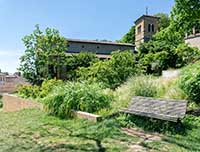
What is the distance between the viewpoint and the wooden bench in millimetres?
6527

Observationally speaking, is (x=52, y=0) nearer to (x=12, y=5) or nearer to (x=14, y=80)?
(x=12, y=5)

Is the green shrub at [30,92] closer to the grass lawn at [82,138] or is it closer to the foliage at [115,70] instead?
the foliage at [115,70]

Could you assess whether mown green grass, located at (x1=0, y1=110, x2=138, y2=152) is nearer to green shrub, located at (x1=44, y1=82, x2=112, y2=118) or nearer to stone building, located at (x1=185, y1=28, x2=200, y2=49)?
green shrub, located at (x1=44, y1=82, x2=112, y2=118)

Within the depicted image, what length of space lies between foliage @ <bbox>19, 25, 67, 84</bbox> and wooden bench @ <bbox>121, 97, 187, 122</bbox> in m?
18.4

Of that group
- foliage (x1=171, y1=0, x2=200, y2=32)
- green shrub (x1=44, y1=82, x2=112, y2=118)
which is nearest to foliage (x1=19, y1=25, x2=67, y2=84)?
foliage (x1=171, y1=0, x2=200, y2=32)

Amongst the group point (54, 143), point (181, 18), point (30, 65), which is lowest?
point (54, 143)

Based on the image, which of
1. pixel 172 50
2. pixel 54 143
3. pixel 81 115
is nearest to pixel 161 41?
pixel 172 50

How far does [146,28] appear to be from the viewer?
48781 mm

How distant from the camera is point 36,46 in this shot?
26234mm

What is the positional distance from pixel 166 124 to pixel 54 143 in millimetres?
2799

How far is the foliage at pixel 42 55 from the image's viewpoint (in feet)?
83.8

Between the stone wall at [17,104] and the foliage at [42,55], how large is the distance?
8.25 meters

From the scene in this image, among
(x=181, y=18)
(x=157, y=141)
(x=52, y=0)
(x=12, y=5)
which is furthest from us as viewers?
(x=181, y=18)

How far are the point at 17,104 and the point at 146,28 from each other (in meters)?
37.6
